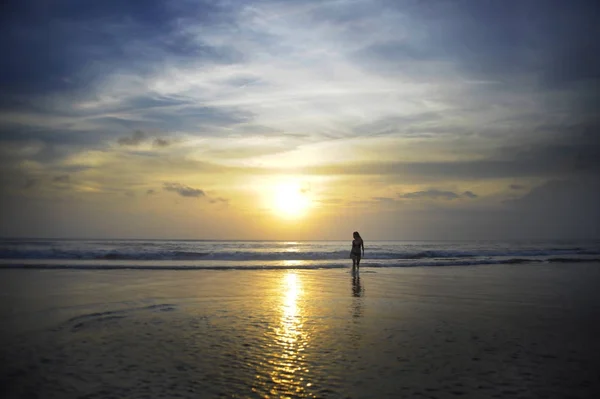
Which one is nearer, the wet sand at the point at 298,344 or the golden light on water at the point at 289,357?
the golden light on water at the point at 289,357

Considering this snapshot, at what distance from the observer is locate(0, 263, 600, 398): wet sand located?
6.16 metres

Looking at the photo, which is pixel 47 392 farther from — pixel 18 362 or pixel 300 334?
pixel 300 334

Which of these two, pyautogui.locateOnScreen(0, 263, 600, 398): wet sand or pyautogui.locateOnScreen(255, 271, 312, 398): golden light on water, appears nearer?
pyautogui.locateOnScreen(255, 271, 312, 398): golden light on water

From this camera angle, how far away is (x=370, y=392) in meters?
5.90

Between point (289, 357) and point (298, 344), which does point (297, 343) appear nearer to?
point (298, 344)

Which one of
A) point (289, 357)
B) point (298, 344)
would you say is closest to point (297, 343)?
point (298, 344)

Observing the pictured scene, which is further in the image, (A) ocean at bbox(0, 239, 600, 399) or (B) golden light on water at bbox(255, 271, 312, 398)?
(A) ocean at bbox(0, 239, 600, 399)

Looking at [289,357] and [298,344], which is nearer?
[289,357]

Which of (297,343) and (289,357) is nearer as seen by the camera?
(289,357)

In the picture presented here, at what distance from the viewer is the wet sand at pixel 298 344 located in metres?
6.16

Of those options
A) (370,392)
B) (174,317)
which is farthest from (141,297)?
(370,392)

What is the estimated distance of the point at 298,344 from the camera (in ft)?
27.8

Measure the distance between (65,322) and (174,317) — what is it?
2746 millimetres

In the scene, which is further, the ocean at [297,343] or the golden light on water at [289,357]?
the ocean at [297,343]
